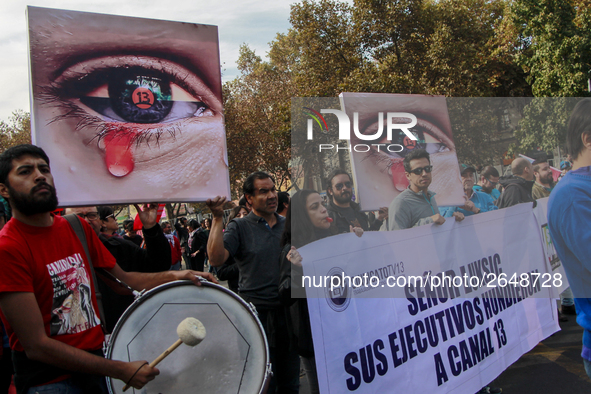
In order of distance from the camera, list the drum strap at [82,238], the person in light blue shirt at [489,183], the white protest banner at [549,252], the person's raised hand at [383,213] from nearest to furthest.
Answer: the drum strap at [82,238], the person's raised hand at [383,213], the person in light blue shirt at [489,183], the white protest banner at [549,252]

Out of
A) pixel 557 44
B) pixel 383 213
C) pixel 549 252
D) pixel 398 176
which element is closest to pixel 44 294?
pixel 383 213

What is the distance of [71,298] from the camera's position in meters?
1.78

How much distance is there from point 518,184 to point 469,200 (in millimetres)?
612

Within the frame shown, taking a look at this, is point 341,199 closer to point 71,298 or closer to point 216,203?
point 216,203

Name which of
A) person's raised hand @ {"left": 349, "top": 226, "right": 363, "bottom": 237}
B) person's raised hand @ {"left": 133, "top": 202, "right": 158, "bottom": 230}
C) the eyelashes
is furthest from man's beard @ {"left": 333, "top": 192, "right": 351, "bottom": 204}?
person's raised hand @ {"left": 133, "top": 202, "right": 158, "bottom": 230}

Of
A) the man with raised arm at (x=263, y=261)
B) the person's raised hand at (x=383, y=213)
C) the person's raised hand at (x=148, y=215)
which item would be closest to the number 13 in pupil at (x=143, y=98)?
the person's raised hand at (x=148, y=215)

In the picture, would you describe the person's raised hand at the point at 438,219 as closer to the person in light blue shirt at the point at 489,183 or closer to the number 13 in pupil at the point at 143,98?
the person in light blue shirt at the point at 489,183

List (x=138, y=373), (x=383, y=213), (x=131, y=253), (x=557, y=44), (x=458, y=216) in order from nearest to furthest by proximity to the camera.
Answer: (x=138, y=373) < (x=383, y=213) < (x=458, y=216) < (x=131, y=253) < (x=557, y=44)

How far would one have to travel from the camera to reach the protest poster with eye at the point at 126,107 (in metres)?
2.13

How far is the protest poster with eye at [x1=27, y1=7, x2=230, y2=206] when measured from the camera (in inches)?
83.9

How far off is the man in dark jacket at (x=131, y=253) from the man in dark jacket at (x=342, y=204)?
951 millimetres

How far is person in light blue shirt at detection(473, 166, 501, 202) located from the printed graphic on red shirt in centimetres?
249

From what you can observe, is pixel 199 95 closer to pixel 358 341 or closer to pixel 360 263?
pixel 360 263

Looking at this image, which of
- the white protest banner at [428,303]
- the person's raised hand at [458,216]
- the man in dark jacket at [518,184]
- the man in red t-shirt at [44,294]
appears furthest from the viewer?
the man in dark jacket at [518,184]
